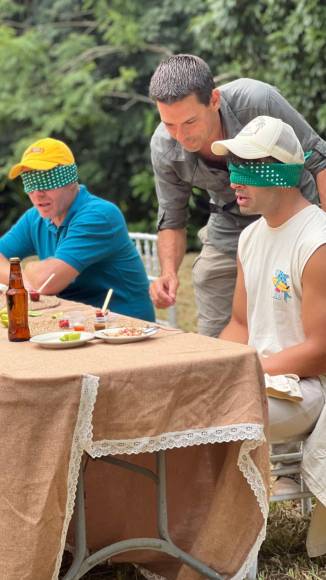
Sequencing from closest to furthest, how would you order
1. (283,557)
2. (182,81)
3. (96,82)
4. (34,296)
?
(283,557)
(182,81)
(34,296)
(96,82)

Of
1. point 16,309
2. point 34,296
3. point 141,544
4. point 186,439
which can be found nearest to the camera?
point 186,439

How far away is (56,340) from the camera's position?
314 centimetres

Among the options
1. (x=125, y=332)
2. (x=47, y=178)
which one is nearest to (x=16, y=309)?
(x=125, y=332)

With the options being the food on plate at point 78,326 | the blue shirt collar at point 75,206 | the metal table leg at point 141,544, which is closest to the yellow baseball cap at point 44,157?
the blue shirt collar at point 75,206

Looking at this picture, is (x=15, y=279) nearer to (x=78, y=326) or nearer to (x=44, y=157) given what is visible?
(x=78, y=326)

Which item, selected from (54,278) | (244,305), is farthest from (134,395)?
(54,278)

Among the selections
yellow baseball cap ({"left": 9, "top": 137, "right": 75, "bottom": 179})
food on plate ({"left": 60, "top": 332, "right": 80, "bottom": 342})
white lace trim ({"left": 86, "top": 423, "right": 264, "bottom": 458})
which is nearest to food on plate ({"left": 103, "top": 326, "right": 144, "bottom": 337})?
food on plate ({"left": 60, "top": 332, "right": 80, "bottom": 342})

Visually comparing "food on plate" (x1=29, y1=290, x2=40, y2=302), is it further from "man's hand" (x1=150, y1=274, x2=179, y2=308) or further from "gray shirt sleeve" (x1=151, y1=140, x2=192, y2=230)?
"gray shirt sleeve" (x1=151, y1=140, x2=192, y2=230)

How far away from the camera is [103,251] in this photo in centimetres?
456

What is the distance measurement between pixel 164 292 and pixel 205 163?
552mm

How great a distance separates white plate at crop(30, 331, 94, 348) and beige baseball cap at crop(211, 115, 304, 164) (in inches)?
29.3

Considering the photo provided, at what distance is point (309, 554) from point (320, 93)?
574 cm

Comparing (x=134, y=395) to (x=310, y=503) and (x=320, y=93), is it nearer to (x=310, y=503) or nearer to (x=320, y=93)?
(x=310, y=503)

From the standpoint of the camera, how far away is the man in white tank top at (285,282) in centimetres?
331
